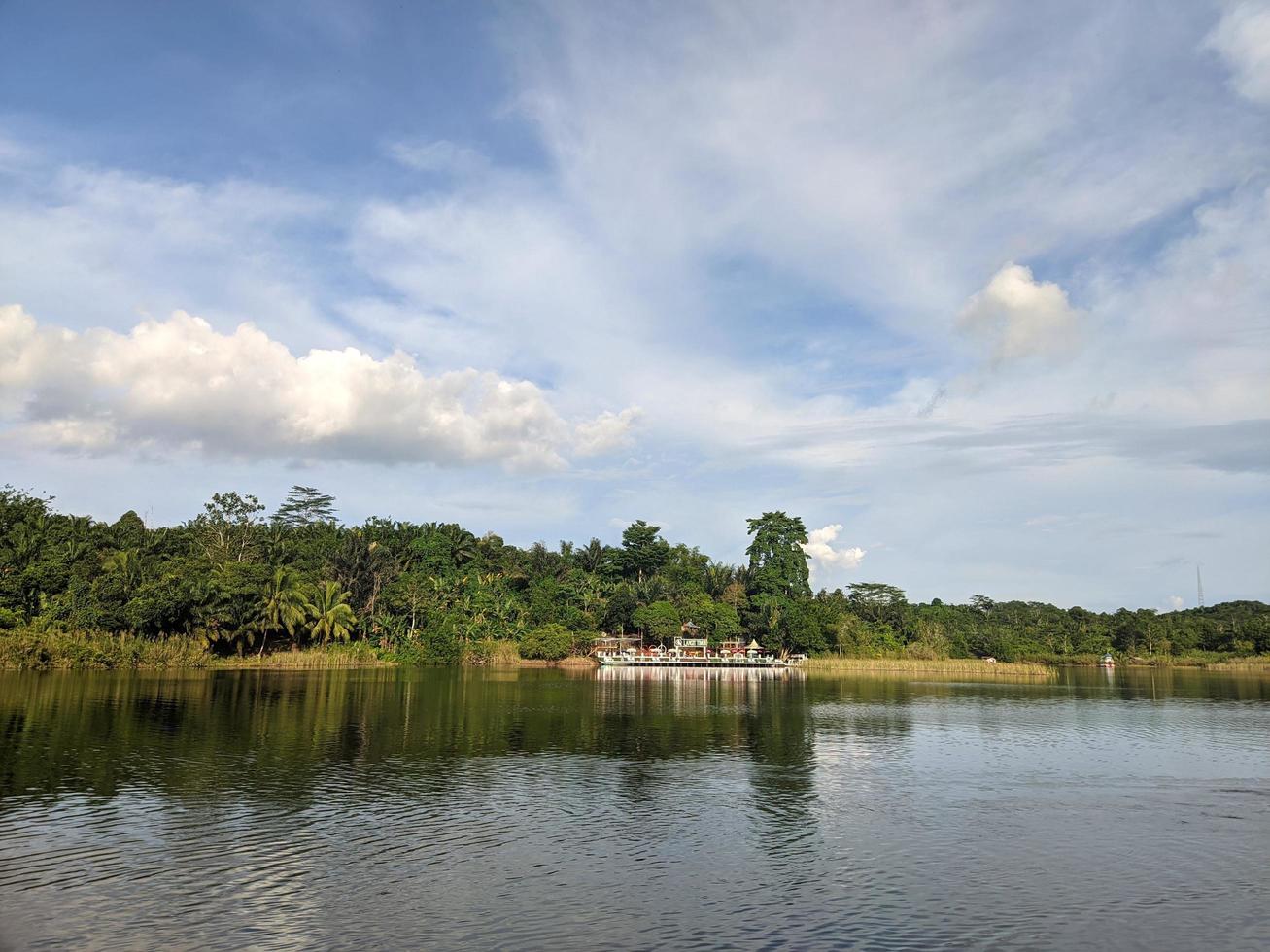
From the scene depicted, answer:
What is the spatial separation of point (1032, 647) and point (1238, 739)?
86439mm

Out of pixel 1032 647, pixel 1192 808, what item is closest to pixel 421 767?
pixel 1192 808

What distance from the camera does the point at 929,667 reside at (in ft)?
328

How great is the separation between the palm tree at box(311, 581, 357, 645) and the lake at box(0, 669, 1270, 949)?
4330 centimetres

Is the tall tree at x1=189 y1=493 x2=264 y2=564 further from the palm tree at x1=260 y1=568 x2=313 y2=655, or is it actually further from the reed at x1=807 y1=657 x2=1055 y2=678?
the reed at x1=807 y1=657 x2=1055 y2=678

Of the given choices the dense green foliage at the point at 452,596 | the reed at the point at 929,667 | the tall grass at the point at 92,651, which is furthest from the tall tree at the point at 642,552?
the tall grass at the point at 92,651

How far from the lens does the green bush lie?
355 ft

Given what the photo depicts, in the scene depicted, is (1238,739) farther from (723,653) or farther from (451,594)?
(451,594)

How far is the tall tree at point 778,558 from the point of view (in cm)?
13012

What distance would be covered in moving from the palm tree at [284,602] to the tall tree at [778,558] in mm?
69137

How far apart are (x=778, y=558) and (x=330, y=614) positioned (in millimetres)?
71012

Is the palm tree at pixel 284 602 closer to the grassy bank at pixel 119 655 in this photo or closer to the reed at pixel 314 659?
the reed at pixel 314 659

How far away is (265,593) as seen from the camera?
83.7 meters

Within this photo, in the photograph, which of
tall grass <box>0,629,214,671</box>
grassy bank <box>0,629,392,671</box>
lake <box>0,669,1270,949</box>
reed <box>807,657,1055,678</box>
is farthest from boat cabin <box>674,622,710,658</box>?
lake <box>0,669,1270,949</box>

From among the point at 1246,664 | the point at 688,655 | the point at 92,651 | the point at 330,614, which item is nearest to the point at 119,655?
the point at 92,651
